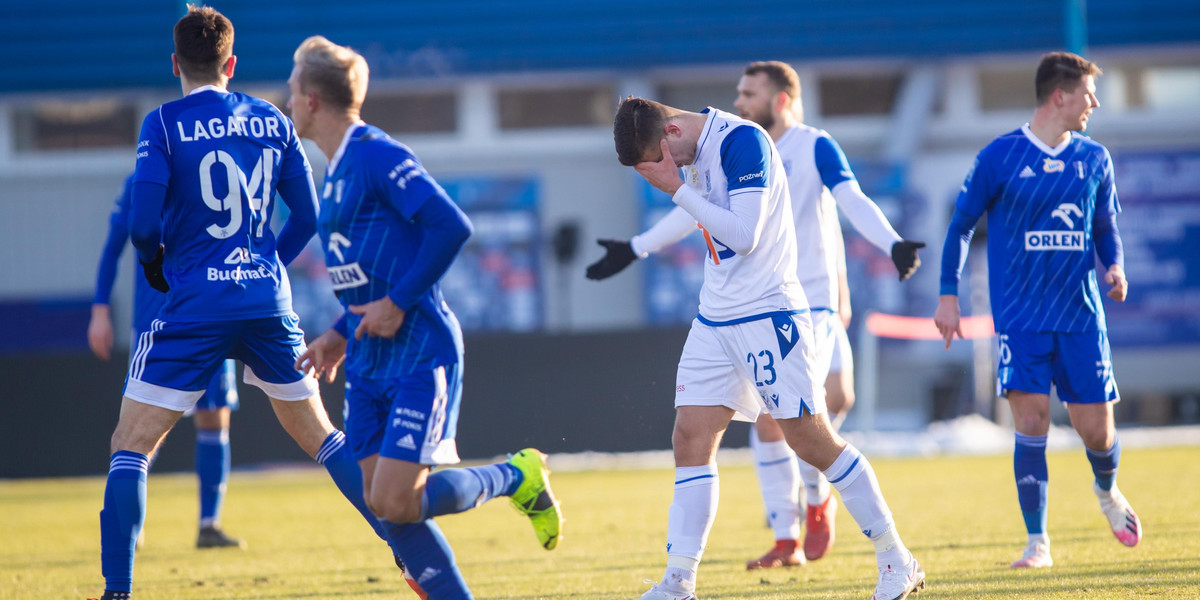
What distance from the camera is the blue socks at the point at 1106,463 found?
518 centimetres

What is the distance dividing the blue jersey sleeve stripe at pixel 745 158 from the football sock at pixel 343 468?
1724mm

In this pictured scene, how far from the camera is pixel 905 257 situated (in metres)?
4.66

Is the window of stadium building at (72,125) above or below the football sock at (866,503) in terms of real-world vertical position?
above

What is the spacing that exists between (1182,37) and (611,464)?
10.3m

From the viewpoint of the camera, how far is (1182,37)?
16.4 metres

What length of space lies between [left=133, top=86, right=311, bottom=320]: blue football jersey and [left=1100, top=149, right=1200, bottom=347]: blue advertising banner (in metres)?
13.3

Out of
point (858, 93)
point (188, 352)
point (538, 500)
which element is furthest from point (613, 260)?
point (858, 93)

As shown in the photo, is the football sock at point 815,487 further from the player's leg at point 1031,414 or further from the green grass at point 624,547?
the player's leg at point 1031,414

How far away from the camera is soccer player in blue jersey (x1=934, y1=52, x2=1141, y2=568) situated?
5090 mm

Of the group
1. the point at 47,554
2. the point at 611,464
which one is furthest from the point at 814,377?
the point at 611,464

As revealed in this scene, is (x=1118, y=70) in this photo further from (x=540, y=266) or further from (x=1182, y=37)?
(x=540, y=266)

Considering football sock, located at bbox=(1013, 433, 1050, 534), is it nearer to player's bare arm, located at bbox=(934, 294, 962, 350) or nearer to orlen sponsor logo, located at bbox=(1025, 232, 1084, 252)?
player's bare arm, located at bbox=(934, 294, 962, 350)

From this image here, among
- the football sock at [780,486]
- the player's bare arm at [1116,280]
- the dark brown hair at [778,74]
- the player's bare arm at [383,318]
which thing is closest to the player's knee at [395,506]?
the player's bare arm at [383,318]

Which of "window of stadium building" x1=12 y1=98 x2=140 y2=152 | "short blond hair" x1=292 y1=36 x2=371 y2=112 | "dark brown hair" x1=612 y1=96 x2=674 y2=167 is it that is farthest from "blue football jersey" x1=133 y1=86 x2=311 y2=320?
"window of stadium building" x1=12 y1=98 x2=140 y2=152
